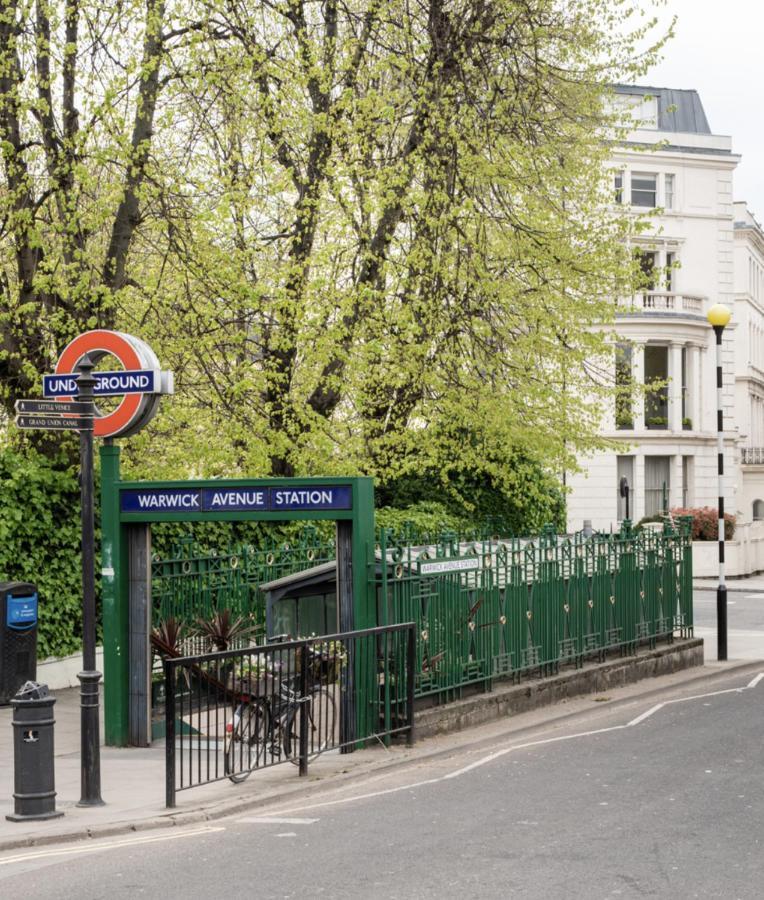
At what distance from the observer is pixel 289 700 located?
11.5 metres

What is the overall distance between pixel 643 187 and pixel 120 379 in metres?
46.9

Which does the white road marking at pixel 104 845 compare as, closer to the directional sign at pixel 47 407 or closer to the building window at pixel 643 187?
the directional sign at pixel 47 407

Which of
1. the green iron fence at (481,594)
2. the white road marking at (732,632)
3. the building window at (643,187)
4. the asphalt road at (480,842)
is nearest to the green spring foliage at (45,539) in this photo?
the green iron fence at (481,594)

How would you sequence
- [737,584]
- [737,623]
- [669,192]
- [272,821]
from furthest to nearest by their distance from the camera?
[669,192] → [737,584] → [737,623] → [272,821]

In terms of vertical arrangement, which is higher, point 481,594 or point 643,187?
point 643,187

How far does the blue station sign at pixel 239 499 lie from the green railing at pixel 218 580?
42.4 inches

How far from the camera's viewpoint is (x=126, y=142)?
1781 centimetres

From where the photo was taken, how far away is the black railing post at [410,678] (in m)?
12.8

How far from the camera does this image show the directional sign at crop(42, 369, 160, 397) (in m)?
11.9

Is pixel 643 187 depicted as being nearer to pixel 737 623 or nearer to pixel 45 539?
pixel 737 623

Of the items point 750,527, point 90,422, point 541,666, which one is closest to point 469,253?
point 541,666

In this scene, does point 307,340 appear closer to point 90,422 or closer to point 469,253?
point 469,253

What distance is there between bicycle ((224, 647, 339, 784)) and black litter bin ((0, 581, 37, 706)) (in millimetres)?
4570

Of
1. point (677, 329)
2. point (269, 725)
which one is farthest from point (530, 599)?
point (677, 329)
